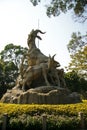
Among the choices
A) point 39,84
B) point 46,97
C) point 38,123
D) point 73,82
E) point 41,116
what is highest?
point 73,82

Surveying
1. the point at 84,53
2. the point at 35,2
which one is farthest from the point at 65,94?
the point at 84,53

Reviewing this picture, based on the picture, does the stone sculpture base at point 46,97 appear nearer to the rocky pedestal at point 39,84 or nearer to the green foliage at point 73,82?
the rocky pedestal at point 39,84

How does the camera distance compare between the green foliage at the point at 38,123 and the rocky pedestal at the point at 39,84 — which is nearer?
the green foliage at the point at 38,123

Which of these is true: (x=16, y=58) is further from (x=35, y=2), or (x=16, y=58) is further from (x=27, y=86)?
(x=35, y=2)

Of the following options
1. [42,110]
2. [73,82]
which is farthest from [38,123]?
[73,82]

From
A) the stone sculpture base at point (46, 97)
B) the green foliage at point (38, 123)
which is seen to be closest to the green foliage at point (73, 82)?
the stone sculpture base at point (46, 97)

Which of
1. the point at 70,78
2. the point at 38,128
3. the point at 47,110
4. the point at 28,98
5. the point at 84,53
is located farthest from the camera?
the point at 70,78

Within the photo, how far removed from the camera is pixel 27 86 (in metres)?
19.3

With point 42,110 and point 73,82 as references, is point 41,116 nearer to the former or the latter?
point 42,110

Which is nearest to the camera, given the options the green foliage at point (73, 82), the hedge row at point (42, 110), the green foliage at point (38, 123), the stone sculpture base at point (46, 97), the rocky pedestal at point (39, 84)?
the green foliage at point (38, 123)

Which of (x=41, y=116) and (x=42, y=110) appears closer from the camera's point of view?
(x=41, y=116)

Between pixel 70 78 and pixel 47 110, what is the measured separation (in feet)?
84.3

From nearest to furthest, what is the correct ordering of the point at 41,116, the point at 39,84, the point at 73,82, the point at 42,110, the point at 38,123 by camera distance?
the point at 38,123, the point at 41,116, the point at 42,110, the point at 39,84, the point at 73,82

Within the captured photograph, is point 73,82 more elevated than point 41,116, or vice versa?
point 73,82
